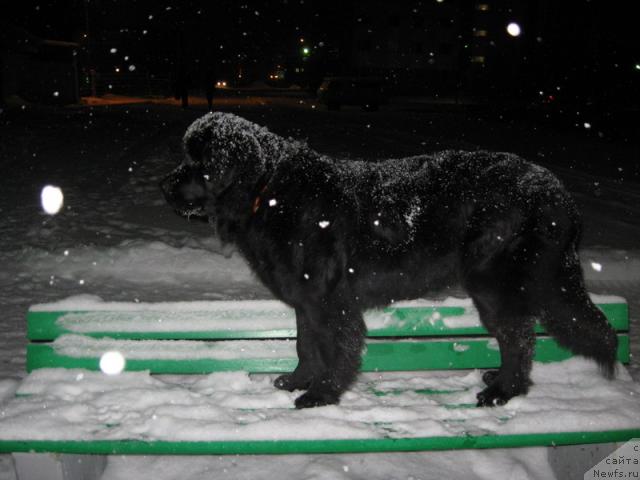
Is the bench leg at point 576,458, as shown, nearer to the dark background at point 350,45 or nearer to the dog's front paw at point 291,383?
the dog's front paw at point 291,383

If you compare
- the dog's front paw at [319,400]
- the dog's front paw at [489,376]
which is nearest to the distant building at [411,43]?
the dog's front paw at [489,376]

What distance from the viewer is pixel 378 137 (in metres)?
17.4

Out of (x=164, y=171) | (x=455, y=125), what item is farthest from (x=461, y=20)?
(x=164, y=171)

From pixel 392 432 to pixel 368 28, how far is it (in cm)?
5509

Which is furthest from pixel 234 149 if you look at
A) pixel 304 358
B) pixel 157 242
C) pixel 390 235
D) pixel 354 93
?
pixel 354 93

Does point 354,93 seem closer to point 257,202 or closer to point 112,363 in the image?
point 257,202

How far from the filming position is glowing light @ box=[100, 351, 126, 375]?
2986 millimetres

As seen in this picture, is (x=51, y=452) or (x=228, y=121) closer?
(x=51, y=452)

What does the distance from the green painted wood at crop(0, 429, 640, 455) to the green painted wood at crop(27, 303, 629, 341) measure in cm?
70

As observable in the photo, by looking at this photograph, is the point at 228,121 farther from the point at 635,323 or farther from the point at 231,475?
the point at 635,323

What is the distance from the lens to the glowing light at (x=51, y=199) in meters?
8.50

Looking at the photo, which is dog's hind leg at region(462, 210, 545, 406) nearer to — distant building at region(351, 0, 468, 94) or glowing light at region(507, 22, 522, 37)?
distant building at region(351, 0, 468, 94)

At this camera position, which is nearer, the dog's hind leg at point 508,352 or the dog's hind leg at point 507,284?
the dog's hind leg at point 507,284

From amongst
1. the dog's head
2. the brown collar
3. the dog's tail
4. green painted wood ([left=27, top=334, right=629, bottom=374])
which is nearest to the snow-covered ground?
the dog's head
